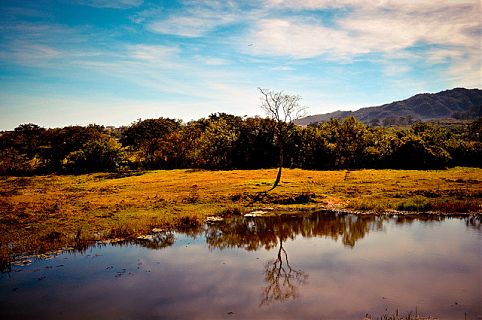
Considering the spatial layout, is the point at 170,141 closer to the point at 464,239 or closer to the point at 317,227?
the point at 317,227

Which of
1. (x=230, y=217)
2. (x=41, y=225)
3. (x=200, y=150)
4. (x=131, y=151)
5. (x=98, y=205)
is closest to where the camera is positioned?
(x=41, y=225)

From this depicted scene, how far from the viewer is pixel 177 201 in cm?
3394

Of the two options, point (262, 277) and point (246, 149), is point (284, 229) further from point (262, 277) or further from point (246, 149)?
point (246, 149)

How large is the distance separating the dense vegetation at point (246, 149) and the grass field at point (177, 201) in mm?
15843

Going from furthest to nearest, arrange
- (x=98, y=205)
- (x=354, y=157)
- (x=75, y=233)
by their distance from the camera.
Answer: (x=354, y=157) < (x=98, y=205) < (x=75, y=233)

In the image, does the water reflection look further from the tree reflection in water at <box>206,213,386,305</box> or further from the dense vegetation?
the dense vegetation

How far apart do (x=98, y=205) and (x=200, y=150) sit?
37467 mm

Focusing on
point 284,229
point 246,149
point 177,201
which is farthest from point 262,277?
point 246,149

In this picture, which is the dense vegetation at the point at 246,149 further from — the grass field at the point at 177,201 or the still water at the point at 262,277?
the still water at the point at 262,277

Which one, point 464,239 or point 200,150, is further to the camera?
point 200,150

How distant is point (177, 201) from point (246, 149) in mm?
33467

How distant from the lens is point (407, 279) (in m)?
16.4

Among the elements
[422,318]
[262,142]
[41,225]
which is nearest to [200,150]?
[262,142]

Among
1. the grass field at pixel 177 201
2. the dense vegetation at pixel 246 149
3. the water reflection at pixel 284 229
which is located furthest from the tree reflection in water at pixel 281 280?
the dense vegetation at pixel 246 149
